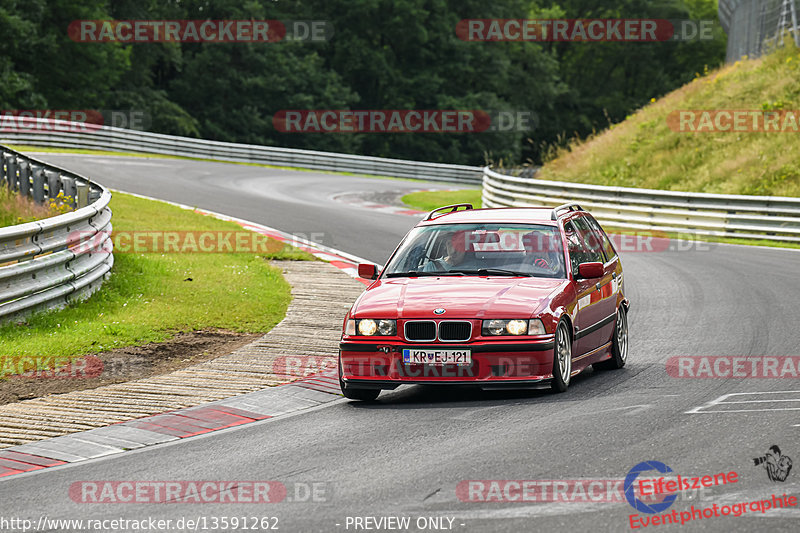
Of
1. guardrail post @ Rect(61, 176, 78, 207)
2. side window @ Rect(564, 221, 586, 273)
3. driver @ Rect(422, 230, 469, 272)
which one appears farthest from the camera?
guardrail post @ Rect(61, 176, 78, 207)

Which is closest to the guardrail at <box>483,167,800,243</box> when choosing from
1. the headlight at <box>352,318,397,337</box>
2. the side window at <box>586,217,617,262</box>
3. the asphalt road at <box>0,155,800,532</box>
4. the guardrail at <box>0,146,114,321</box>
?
the asphalt road at <box>0,155,800,532</box>

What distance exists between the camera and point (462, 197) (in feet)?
113

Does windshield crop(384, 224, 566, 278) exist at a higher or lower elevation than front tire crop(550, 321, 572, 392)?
higher

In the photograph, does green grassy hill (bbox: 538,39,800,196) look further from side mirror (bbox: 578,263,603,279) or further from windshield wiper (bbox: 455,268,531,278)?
windshield wiper (bbox: 455,268,531,278)

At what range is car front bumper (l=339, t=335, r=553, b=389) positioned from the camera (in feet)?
27.9

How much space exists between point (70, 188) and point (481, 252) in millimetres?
9562

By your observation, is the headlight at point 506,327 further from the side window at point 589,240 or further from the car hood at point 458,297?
the side window at point 589,240

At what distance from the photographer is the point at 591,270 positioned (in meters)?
9.41

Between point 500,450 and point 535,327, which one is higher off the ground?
point 535,327

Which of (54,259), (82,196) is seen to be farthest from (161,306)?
(82,196)

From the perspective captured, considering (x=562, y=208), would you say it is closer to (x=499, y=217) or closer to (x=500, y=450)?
(x=499, y=217)

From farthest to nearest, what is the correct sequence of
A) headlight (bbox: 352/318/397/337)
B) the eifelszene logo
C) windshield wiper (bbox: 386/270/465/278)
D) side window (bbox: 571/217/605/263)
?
1. side window (bbox: 571/217/605/263)
2. windshield wiper (bbox: 386/270/465/278)
3. headlight (bbox: 352/318/397/337)
4. the eifelszene logo

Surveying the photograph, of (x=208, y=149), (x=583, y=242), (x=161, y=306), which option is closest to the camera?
(x=583, y=242)

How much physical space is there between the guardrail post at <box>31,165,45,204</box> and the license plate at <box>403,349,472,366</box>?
11470 mm
